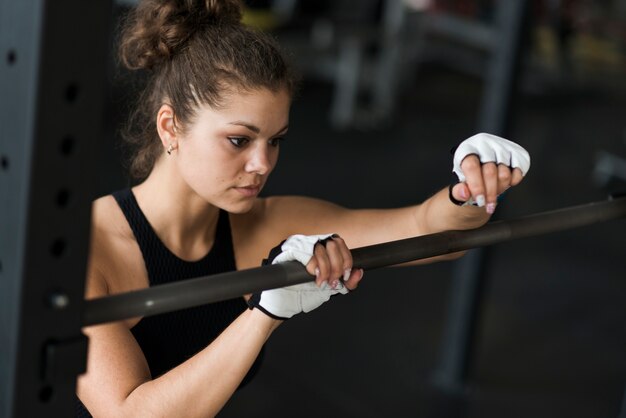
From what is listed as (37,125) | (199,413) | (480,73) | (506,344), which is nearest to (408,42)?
(480,73)

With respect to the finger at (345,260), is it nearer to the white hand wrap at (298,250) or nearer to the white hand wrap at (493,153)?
the white hand wrap at (298,250)

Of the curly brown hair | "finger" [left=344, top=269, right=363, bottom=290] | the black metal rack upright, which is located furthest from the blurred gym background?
the black metal rack upright

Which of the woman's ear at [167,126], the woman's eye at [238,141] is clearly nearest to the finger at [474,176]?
the woman's eye at [238,141]

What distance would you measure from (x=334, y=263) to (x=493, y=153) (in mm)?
325

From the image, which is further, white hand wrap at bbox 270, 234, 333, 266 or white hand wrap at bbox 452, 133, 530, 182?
white hand wrap at bbox 452, 133, 530, 182

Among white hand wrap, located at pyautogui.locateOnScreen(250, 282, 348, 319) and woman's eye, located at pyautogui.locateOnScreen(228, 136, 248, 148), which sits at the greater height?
woman's eye, located at pyautogui.locateOnScreen(228, 136, 248, 148)

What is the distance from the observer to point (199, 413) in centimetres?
111

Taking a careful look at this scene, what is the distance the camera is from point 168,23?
4.46 feet

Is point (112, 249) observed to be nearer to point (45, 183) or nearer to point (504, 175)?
point (504, 175)

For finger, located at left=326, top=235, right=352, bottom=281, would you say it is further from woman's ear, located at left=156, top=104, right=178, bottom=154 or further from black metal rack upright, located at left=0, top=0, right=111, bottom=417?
woman's ear, located at left=156, top=104, right=178, bottom=154

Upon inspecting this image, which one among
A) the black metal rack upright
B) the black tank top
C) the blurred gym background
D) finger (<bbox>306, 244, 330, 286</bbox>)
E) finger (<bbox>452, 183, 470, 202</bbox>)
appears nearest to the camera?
the black metal rack upright

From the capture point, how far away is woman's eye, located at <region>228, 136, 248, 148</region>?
4.09 feet

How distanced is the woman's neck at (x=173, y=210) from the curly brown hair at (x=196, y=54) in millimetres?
66

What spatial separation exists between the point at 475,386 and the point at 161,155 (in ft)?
6.66
